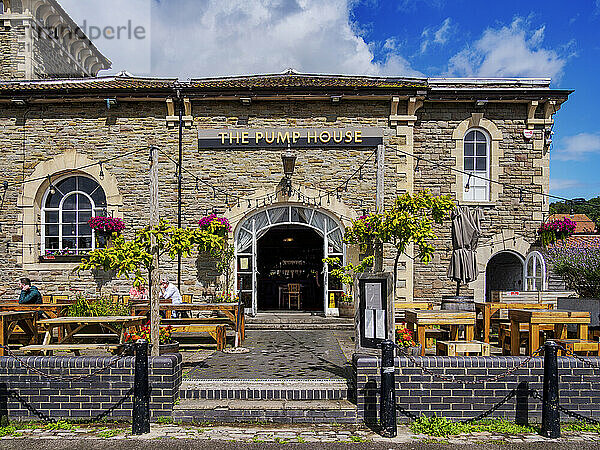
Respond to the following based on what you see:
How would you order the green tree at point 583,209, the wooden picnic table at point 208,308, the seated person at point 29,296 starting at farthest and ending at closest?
the green tree at point 583,209, the seated person at point 29,296, the wooden picnic table at point 208,308

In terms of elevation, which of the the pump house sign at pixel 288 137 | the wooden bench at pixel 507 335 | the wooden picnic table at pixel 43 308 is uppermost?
the the pump house sign at pixel 288 137

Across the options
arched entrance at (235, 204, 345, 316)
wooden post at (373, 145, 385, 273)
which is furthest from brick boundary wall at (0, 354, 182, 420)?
arched entrance at (235, 204, 345, 316)

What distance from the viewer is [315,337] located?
1152 cm

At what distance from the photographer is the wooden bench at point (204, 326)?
30.6 ft

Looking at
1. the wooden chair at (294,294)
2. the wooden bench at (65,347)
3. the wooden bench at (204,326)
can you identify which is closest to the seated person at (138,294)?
the wooden bench at (204,326)

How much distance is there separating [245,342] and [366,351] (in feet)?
12.7

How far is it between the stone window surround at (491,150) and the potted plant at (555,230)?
4.34ft

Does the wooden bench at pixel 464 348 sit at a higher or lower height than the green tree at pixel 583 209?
lower

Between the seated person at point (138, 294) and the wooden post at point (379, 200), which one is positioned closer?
the wooden post at point (379, 200)

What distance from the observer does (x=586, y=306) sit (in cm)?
909

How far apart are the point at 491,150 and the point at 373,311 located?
8081mm

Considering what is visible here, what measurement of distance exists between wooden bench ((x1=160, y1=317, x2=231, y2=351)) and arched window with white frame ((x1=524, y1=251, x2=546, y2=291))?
7844 mm

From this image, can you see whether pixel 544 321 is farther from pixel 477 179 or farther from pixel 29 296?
pixel 29 296

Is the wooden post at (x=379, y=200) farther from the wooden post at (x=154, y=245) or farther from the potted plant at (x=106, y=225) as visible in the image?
the potted plant at (x=106, y=225)
